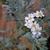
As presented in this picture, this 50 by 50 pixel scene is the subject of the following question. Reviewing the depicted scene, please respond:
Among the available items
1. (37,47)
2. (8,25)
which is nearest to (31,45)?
(37,47)

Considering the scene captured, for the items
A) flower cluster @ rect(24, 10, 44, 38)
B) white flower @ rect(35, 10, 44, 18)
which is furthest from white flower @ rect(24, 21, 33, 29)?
white flower @ rect(35, 10, 44, 18)

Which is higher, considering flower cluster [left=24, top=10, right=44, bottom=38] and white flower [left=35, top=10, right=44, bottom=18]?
white flower [left=35, top=10, right=44, bottom=18]

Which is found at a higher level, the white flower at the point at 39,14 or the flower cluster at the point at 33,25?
the white flower at the point at 39,14

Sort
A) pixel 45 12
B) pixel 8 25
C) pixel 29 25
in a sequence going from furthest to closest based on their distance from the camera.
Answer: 1. pixel 8 25
2. pixel 45 12
3. pixel 29 25

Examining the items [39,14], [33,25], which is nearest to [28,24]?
[33,25]

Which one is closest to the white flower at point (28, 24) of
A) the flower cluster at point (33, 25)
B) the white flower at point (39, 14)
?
the flower cluster at point (33, 25)

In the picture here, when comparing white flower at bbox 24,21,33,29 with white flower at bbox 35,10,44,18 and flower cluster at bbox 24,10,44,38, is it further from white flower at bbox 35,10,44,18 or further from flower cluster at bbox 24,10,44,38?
white flower at bbox 35,10,44,18

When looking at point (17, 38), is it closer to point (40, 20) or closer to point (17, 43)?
point (17, 43)

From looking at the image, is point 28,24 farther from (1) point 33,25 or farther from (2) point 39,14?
(2) point 39,14

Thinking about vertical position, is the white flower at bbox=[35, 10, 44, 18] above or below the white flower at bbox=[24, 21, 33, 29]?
above

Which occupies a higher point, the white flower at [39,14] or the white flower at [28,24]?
the white flower at [39,14]

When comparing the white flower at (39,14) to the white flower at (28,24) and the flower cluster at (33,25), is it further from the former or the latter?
the white flower at (28,24)
